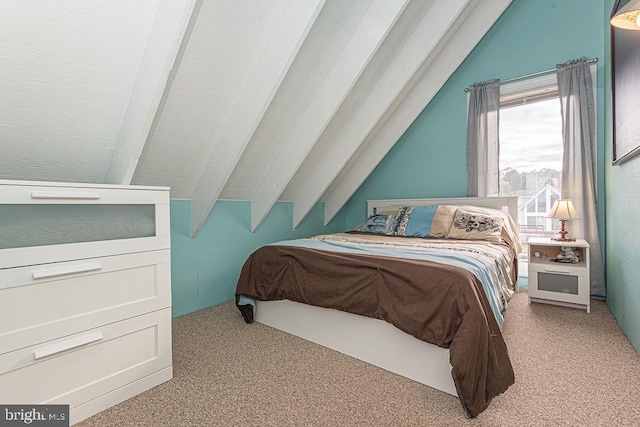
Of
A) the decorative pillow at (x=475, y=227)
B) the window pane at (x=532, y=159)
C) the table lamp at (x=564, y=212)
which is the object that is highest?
the window pane at (x=532, y=159)

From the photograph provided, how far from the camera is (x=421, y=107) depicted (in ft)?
11.7

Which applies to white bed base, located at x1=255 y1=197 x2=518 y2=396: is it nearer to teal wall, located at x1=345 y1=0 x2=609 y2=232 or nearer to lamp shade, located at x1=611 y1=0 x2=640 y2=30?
lamp shade, located at x1=611 y1=0 x2=640 y2=30

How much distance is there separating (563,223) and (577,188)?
1.35 feet

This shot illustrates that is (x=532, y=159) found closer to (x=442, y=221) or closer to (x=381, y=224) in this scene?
(x=442, y=221)

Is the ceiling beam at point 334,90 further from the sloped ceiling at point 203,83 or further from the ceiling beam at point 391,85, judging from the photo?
the ceiling beam at point 391,85

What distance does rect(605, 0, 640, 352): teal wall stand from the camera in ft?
6.20

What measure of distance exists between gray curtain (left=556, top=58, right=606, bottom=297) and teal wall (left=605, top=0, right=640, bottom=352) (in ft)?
0.34

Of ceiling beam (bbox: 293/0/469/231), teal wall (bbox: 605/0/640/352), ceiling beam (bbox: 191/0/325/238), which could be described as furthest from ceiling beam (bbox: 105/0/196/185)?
teal wall (bbox: 605/0/640/352)

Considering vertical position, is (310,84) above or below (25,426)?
above

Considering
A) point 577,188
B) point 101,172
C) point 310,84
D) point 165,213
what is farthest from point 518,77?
point 101,172

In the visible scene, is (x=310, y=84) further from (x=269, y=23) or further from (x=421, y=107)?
(x=421, y=107)

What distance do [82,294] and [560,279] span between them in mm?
3168

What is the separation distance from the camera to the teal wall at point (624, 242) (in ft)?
6.20

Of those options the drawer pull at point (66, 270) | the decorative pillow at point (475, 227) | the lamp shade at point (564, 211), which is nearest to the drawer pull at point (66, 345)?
the drawer pull at point (66, 270)
